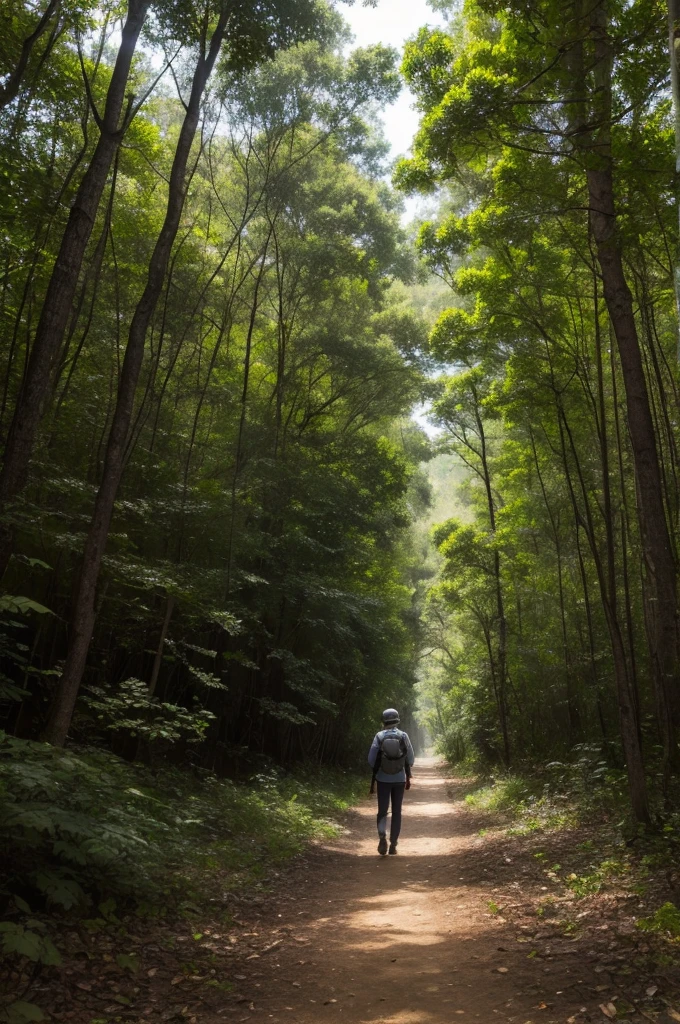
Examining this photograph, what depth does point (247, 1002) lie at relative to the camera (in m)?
3.53

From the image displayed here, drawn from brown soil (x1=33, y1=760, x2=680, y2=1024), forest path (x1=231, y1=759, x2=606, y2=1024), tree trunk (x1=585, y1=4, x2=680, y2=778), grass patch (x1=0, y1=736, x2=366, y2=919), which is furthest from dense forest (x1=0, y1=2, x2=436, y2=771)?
tree trunk (x1=585, y1=4, x2=680, y2=778)

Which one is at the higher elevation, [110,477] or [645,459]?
[645,459]

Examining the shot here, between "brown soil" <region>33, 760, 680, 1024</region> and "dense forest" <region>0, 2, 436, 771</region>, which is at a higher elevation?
"dense forest" <region>0, 2, 436, 771</region>

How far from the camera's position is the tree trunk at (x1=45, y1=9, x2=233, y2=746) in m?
5.79

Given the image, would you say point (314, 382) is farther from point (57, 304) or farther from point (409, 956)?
point (409, 956)

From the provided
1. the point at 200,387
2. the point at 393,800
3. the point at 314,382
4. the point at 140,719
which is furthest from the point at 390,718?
the point at 314,382

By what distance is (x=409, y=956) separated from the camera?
13.8ft

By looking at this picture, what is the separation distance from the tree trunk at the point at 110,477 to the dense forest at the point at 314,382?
0.10 feet

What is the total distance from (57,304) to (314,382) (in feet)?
28.6

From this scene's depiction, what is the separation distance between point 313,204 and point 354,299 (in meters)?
2.39

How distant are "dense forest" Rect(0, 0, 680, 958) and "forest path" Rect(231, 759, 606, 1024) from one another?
5.28 ft

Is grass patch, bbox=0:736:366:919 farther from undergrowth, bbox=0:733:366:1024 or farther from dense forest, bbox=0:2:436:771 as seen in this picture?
dense forest, bbox=0:2:436:771

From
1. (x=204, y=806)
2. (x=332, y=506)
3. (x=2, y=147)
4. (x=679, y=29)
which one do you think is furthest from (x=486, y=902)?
(x=2, y=147)

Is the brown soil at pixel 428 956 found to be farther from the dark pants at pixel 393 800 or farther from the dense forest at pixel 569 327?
the dense forest at pixel 569 327
